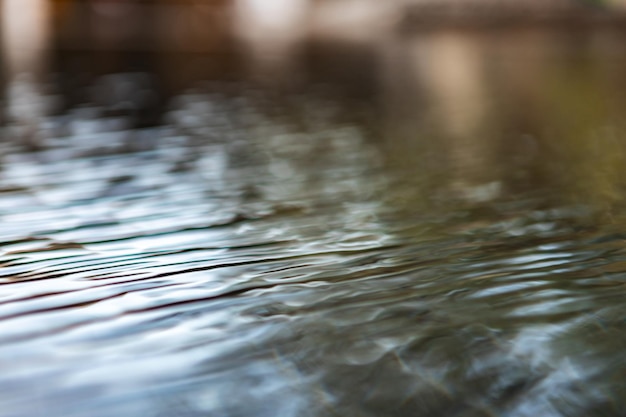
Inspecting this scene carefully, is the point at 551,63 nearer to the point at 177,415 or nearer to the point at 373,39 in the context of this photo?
the point at 373,39

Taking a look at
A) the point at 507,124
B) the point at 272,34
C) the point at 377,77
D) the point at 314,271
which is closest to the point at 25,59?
the point at 377,77

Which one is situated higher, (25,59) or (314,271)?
(25,59)

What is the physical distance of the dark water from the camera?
0.55m

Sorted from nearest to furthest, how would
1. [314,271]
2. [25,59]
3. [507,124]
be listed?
[314,271], [507,124], [25,59]

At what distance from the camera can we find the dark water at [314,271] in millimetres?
549

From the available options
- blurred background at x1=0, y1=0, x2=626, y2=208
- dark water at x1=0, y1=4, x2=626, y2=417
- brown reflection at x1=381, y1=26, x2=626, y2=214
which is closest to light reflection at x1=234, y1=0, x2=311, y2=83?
blurred background at x1=0, y1=0, x2=626, y2=208

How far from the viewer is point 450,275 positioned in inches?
30.8

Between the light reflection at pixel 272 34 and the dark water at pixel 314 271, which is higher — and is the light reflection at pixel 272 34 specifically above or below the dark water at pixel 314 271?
above

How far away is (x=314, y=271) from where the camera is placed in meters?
0.80

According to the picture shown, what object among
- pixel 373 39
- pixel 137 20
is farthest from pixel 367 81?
pixel 137 20

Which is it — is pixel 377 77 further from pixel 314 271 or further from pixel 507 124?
pixel 314 271

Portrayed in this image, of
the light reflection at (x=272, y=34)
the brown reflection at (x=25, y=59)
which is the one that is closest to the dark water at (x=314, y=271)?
the brown reflection at (x=25, y=59)

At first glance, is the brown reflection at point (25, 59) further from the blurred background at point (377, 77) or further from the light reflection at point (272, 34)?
the light reflection at point (272, 34)

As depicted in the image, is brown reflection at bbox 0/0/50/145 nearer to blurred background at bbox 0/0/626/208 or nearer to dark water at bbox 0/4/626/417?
blurred background at bbox 0/0/626/208
